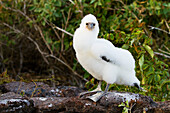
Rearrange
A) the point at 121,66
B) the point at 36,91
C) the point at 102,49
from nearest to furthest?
the point at 102,49, the point at 121,66, the point at 36,91

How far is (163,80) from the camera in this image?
428 centimetres

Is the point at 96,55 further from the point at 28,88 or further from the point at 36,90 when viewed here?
the point at 28,88

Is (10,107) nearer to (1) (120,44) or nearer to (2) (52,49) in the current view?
(1) (120,44)

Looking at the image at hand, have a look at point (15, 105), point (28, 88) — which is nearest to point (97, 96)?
point (15, 105)

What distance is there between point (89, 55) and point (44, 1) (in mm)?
2415

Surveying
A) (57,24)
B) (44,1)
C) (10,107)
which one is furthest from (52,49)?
(10,107)

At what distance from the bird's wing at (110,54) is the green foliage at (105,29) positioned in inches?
26.0

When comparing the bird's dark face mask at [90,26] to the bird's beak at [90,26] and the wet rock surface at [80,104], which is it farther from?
the wet rock surface at [80,104]

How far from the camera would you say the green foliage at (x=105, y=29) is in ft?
14.1

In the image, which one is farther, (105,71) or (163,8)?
(163,8)

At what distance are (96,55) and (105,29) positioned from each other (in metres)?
2.16

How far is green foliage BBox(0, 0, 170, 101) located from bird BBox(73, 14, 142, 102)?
30.3 inches

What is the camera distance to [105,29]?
17.4 ft

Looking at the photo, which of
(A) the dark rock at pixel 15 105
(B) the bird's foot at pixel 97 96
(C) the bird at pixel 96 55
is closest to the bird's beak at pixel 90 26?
(C) the bird at pixel 96 55
